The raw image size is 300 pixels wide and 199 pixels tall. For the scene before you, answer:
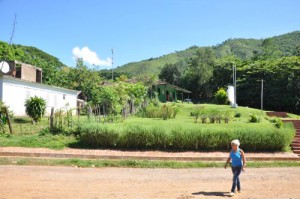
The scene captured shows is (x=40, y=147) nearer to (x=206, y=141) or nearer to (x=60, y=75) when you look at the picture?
(x=206, y=141)

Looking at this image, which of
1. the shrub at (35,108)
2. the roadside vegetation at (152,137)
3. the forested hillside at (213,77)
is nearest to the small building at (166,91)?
the forested hillside at (213,77)

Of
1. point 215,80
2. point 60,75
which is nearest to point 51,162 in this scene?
point 60,75

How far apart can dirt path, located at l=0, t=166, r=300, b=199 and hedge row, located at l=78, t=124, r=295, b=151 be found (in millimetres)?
2898

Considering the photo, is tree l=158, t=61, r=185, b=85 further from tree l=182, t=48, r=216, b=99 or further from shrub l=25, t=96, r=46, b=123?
shrub l=25, t=96, r=46, b=123

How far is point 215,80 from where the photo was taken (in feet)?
187

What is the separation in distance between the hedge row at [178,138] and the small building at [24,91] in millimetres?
5577

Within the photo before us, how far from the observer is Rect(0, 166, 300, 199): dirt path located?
782cm

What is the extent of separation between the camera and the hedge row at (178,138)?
1481 cm

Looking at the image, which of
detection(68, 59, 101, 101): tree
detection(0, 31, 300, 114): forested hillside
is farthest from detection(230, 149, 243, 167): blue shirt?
detection(68, 59, 101, 101): tree

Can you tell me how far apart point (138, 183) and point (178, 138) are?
5.90m

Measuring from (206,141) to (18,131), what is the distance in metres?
9.16

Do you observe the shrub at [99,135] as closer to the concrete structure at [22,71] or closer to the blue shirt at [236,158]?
the blue shirt at [236,158]

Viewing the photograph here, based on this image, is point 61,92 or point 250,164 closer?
point 250,164

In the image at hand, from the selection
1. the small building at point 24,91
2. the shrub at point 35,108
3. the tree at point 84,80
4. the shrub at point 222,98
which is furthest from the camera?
the tree at point 84,80
